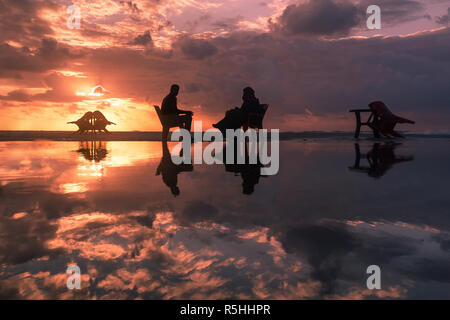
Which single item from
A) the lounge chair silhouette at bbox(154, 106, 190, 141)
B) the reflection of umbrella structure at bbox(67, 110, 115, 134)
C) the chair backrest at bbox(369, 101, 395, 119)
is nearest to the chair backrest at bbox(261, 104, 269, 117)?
the lounge chair silhouette at bbox(154, 106, 190, 141)

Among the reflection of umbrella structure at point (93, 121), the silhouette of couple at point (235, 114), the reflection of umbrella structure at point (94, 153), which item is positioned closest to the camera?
the reflection of umbrella structure at point (94, 153)

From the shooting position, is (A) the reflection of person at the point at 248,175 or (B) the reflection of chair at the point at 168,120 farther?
(B) the reflection of chair at the point at 168,120

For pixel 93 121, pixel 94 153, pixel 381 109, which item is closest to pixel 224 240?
pixel 94 153

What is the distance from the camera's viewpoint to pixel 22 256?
243 cm

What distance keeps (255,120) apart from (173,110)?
3674mm

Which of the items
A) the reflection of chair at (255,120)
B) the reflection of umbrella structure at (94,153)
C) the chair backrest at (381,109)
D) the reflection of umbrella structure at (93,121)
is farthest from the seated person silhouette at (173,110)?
the reflection of umbrella structure at (93,121)

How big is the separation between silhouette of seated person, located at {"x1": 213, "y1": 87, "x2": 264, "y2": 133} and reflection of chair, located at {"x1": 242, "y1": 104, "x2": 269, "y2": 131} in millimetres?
99

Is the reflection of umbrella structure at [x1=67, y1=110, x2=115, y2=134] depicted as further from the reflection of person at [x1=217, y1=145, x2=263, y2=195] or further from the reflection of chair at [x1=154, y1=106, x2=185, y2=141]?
the reflection of person at [x1=217, y1=145, x2=263, y2=195]

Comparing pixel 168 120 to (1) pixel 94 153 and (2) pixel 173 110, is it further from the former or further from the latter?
(1) pixel 94 153

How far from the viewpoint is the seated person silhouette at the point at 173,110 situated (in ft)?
44.6

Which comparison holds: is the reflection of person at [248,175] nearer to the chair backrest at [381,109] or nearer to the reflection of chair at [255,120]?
the reflection of chair at [255,120]

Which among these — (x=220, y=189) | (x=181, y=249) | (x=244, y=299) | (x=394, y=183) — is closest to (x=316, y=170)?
(x=394, y=183)
